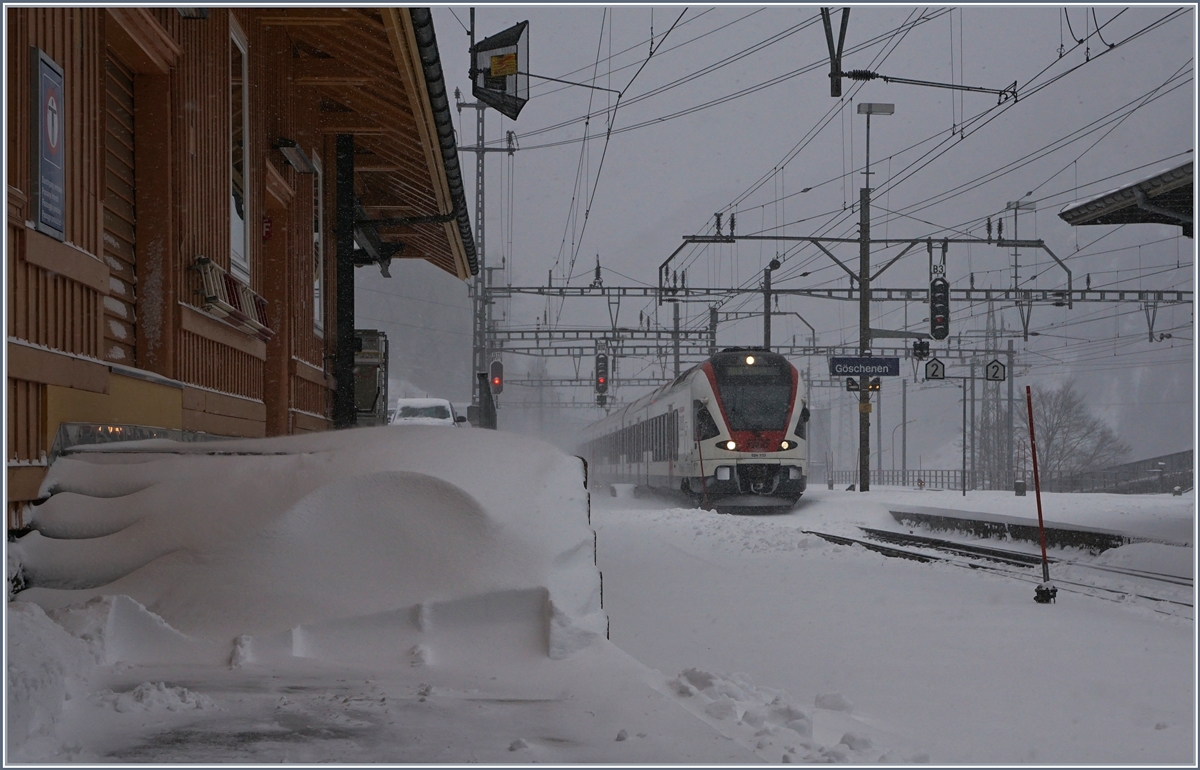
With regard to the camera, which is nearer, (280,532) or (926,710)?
(280,532)

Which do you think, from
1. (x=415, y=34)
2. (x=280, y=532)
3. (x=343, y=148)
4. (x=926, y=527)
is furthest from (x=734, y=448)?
(x=280, y=532)

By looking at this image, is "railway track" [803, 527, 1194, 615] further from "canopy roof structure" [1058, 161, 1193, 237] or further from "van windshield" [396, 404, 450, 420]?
"van windshield" [396, 404, 450, 420]

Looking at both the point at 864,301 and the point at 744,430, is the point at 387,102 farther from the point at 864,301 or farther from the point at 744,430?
the point at 864,301

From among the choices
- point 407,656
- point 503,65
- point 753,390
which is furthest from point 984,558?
point 407,656

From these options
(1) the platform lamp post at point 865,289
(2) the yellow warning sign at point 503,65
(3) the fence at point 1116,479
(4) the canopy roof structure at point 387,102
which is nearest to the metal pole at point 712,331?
(3) the fence at point 1116,479

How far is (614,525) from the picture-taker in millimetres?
17781

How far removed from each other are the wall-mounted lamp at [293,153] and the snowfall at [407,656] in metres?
6.07

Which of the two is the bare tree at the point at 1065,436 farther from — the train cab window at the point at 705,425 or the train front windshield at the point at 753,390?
the train cab window at the point at 705,425

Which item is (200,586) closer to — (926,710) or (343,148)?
(926,710)

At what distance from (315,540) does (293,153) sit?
7.54m

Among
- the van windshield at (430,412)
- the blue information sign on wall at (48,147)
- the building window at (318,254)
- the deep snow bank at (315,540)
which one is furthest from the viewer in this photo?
the van windshield at (430,412)

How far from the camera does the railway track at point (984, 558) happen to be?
9945mm

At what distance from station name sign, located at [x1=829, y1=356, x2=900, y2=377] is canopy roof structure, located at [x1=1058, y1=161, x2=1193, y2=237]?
6.87 metres

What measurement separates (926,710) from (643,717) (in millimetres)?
2176
